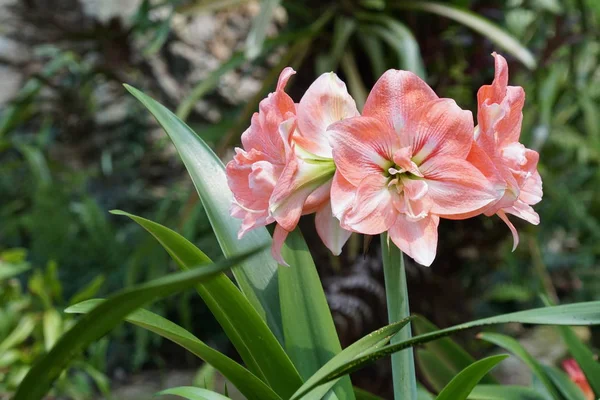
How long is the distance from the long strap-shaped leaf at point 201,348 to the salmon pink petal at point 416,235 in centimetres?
18

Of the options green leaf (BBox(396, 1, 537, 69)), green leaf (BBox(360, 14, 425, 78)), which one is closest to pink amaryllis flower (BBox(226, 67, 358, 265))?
green leaf (BBox(360, 14, 425, 78))

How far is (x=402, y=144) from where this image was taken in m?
0.55

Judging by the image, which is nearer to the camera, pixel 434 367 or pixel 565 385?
pixel 565 385

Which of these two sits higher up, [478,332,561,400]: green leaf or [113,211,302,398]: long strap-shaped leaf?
[113,211,302,398]: long strap-shaped leaf

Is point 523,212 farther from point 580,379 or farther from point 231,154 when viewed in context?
point 231,154

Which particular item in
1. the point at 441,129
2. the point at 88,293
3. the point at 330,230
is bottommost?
the point at 88,293

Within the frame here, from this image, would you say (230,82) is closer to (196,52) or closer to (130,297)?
(196,52)

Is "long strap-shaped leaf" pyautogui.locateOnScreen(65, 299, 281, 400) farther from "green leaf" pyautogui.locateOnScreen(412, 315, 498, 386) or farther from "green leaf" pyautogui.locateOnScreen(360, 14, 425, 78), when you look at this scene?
"green leaf" pyautogui.locateOnScreen(360, 14, 425, 78)

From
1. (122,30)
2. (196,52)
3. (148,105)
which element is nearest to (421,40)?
(122,30)

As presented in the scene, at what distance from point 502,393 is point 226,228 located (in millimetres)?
425

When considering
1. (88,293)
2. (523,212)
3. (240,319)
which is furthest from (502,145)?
(88,293)

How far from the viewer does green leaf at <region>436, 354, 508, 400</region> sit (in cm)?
57

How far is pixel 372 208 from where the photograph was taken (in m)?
0.53

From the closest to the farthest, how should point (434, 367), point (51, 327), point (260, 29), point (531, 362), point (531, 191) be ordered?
point (531, 191) < point (531, 362) < point (434, 367) < point (51, 327) < point (260, 29)
